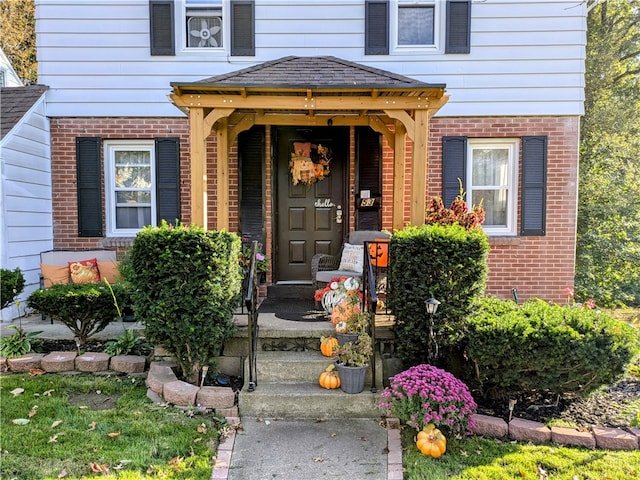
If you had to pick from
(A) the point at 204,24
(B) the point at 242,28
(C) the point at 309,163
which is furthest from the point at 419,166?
(A) the point at 204,24

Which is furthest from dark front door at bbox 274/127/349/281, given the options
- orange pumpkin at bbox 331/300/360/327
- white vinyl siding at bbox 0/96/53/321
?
white vinyl siding at bbox 0/96/53/321

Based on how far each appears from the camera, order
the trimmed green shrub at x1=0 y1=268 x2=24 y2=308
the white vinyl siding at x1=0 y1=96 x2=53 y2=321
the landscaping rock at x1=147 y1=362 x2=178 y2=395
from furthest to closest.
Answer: the white vinyl siding at x1=0 y1=96 x2=53 y2=321, the trimmed green shrub at x1=0 y1=268 x2=24 y2=308, the landscaping rock at x1=147 y1=362 x2=178 y2=395

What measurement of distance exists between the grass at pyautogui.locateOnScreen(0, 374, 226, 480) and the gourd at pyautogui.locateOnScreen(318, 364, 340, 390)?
0.85 m

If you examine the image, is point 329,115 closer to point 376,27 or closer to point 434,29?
point 376,27

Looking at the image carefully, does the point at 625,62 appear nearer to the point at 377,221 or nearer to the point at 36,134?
the point at 377,221

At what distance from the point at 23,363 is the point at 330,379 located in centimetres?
296

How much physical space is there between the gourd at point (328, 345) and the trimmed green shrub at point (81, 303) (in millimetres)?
2068

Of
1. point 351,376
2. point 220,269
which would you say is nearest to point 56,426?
point 220,269

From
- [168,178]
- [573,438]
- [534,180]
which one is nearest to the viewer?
[573,438]

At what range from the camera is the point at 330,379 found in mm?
3541

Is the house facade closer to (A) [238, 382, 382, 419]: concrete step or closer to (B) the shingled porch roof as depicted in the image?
(B) the shingled porch roof

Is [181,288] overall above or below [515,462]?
above

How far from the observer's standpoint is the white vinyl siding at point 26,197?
209 inches

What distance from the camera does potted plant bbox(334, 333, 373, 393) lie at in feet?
11.3
